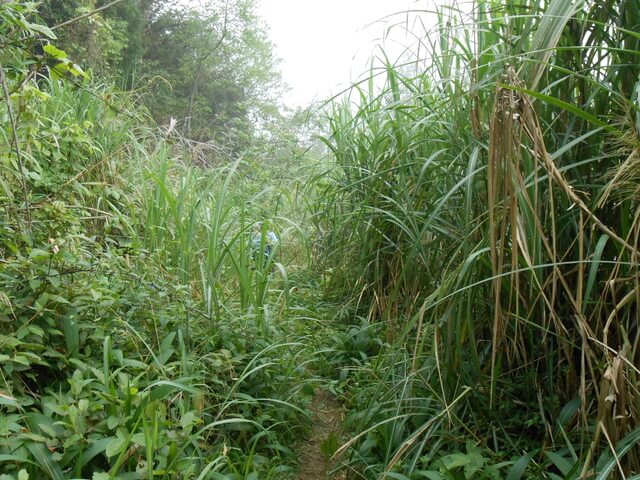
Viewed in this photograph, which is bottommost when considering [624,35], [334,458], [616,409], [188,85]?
[334,458]

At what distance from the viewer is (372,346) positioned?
2.29 meters

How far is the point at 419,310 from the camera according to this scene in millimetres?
1443

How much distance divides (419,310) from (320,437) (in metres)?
0.68

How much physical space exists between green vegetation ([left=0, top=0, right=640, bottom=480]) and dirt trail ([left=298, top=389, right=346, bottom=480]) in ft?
0.14

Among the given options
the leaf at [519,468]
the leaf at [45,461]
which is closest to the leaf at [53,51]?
the leaf at [45,461]

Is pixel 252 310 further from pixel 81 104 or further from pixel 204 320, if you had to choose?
pixel 81 104

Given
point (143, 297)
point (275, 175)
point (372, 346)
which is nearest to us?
point (143, 297)

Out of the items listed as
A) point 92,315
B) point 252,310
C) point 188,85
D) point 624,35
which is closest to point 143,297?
point 92,315

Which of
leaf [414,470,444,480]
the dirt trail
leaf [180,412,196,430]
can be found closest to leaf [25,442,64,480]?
leaf [180,412,196,430]

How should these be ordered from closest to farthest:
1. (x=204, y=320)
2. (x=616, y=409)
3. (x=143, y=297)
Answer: (x=616, y=409)
(x=143, y=297)
(x=204, y=320)

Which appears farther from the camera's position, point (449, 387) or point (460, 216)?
point (460, 216)

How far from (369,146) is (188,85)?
1245 centimetres

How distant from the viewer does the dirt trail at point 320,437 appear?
64.3 inches

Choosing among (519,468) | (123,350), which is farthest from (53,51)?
(519,468)
